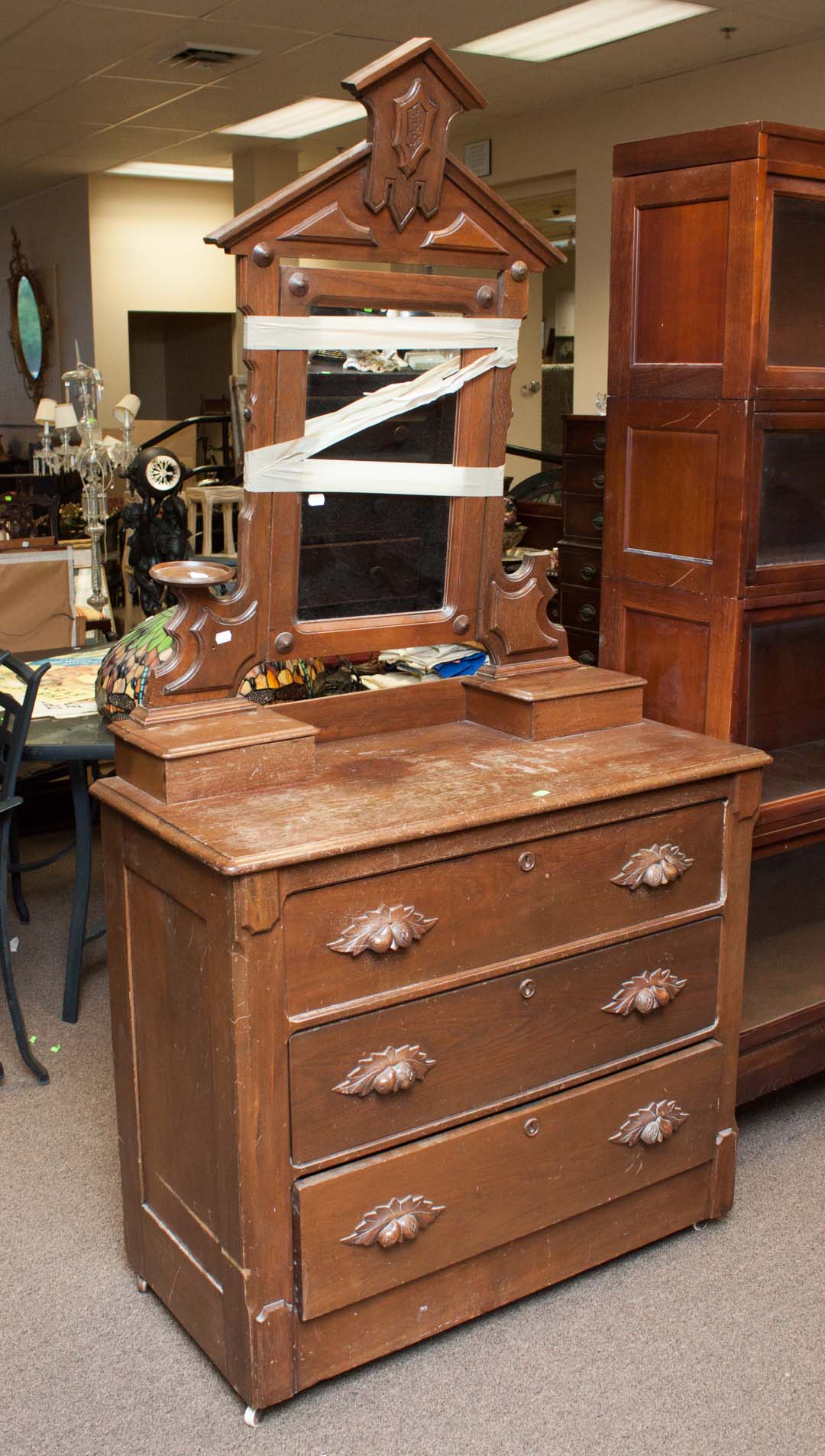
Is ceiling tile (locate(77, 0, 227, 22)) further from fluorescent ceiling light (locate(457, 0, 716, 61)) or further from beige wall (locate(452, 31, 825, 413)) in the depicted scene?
beige wall (locate(452, 31, 825, 413))

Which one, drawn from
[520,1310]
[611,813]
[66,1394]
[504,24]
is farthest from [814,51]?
[66,1394]

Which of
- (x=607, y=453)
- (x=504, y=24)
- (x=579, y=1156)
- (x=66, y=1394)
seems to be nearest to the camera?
(x=66, y=1394)

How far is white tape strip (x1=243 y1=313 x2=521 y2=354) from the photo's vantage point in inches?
75.1

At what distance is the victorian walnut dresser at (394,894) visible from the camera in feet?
5.92

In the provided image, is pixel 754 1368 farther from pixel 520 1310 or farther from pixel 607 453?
pixel 607 453

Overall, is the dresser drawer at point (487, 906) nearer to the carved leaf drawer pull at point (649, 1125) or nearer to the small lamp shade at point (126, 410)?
the carved leaf drawer pull at point (649, 1125)

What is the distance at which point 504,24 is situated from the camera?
5758 mm

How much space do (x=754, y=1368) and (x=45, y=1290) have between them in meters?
1.12

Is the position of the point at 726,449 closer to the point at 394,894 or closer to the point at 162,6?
the point at 394,894

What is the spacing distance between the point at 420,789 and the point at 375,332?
2.25ft

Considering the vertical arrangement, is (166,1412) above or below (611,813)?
below

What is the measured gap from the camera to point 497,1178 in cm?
200

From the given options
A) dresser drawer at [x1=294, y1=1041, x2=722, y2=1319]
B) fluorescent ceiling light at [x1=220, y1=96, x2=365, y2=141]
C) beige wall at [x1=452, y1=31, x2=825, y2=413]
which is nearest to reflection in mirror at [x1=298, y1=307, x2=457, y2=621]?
dresser drawer at [x1=294, y1=1041, x2=722, y2=1319]

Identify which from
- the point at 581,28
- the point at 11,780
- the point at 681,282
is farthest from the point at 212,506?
the point at 681,282
